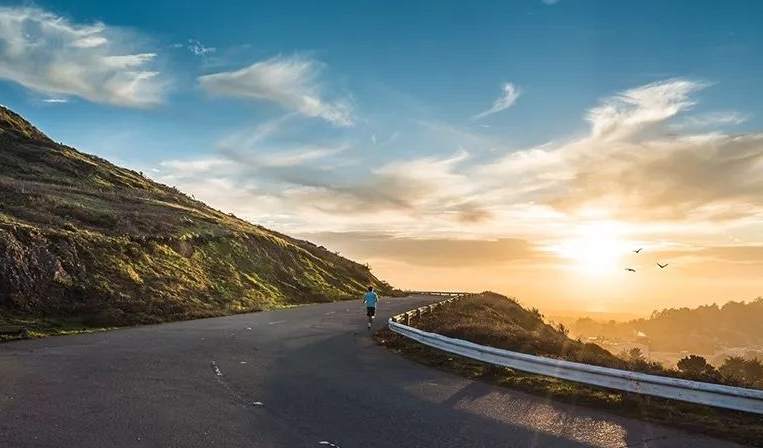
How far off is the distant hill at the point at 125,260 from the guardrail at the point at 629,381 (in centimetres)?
1866

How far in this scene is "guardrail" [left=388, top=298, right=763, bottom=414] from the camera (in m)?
9.12

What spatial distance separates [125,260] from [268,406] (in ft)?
88.1

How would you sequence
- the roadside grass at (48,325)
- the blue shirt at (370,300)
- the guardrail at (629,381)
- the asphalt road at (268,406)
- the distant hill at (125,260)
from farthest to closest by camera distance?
the distant hill at (125,260) < the blue shirt at (370,300) < the roadside grass at (48,325) < the guardrail at (629,381) < the asphalt road at (268,406)

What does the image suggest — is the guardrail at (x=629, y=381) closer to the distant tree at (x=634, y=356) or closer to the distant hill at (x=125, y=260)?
the distant tree at (x=634, y=356)

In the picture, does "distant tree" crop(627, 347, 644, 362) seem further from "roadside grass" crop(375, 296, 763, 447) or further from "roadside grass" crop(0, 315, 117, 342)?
"roadside grass" crop(0, 315, 117, 342)

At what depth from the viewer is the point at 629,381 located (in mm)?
10789

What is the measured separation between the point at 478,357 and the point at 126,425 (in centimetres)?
903

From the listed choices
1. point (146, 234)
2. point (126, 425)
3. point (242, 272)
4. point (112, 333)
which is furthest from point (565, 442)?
point (242, 272)

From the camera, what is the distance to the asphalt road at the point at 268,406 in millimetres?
8211

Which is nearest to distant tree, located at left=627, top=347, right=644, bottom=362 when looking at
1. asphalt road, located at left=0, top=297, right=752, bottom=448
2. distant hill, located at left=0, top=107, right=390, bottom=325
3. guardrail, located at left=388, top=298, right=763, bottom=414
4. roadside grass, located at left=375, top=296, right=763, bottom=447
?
roadside grass, located at left=375, top=296, right=763, bottom=447

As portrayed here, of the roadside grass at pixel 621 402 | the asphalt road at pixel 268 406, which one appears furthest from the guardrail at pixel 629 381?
the asphalt road at pixel 268 406

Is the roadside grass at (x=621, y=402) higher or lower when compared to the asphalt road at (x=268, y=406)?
higher

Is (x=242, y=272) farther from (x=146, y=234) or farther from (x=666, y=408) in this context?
(x=666, y=408)

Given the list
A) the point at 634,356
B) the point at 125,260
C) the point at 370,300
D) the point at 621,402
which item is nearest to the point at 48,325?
the point at 125,260
